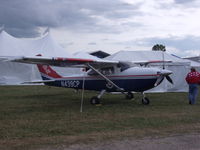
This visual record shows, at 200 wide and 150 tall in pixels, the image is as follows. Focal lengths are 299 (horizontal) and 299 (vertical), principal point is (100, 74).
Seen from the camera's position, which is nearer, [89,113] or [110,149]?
[110,149]

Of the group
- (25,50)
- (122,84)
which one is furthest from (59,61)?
(25,50)

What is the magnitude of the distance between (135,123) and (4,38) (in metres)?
23.2

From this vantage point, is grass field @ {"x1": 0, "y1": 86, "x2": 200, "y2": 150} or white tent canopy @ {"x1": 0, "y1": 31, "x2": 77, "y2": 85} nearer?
grass field @ {"x1": 0, "y1": 86, "x2": 200, "y2": 150}

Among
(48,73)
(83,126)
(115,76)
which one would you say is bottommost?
(83,126)

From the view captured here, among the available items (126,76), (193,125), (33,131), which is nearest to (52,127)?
(33,131)

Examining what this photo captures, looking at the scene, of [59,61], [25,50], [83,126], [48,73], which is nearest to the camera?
[83,126]

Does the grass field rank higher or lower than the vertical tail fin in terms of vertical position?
lower

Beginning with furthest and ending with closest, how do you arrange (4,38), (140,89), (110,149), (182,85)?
(4,38) → (182,85) → (140,89) → (110,149)

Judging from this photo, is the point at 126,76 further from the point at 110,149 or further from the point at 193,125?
the point at 110,149

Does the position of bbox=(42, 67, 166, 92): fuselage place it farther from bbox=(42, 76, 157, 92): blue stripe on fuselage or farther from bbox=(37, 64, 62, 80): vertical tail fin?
bbox=(37, 64, 62, 80): vertical tail fin

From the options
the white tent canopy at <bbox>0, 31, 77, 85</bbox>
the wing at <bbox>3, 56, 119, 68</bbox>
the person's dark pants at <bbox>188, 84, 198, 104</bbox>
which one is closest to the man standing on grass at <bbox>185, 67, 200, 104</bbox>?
the person's dark pants at <bbox>188, 84, 198, 104</bbox>

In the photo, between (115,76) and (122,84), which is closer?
(122,84)

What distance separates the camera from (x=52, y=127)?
7.34 m

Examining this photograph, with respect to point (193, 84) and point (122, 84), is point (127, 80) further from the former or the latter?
point (193, 84)
